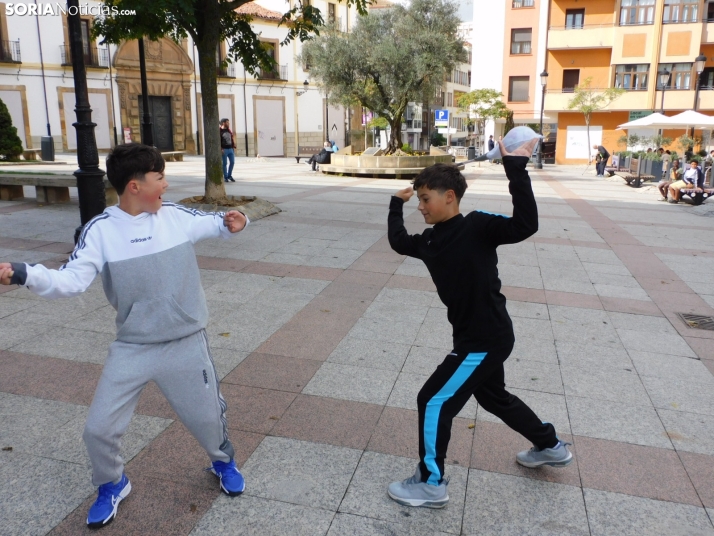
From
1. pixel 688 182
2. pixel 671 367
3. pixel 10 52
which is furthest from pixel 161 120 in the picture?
pixel 671 367

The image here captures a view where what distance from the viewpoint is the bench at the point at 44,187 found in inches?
445

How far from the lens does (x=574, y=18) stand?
38.2 metres

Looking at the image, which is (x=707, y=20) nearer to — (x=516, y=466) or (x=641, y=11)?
(x=641, y=11)

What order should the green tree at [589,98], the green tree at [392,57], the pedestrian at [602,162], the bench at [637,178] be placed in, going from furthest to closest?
the green tree at [589,98], the pedestrian at [602,162], the green tree at [392,57], the bench at [637,178]

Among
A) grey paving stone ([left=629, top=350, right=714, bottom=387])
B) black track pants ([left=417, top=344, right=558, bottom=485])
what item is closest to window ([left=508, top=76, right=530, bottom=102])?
grey paving stone ([left=629, top=350, right=714, bottom=387])

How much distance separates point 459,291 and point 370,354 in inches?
82.8

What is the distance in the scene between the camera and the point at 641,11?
119 ft

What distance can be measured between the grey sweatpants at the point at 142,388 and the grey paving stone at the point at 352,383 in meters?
1.33

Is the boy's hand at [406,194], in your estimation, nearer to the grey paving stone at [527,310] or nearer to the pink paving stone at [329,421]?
the pink paving stone at [329,421]

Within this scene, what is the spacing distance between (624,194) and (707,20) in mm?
25170

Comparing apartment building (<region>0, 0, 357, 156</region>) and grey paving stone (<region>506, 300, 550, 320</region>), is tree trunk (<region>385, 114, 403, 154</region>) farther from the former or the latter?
grey paving stone (<region>506, 300, 550, 320</region>)

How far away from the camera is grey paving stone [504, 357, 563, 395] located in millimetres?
4184

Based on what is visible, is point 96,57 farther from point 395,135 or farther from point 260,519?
point 260,519

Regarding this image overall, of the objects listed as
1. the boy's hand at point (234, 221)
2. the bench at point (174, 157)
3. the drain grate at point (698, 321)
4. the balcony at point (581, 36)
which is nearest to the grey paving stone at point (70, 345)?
the boy's hand at point (234, 221)
